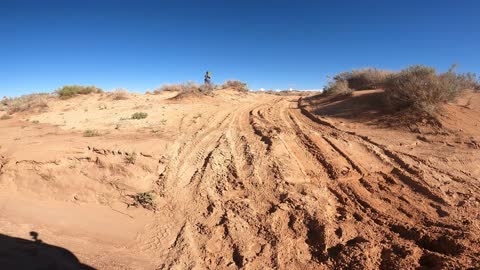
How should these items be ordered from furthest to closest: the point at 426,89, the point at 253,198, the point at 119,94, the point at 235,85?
1. the point at 235,85
2. the point at 119,94
3. the point at 426,89
4. the point at 253,198

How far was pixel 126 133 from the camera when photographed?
8.29 metres

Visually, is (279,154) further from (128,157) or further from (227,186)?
(128,157)

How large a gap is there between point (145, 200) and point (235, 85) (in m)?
18.8

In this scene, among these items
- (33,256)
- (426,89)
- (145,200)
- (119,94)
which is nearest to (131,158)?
(145,200)

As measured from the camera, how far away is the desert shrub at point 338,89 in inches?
545

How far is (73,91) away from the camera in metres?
20.2

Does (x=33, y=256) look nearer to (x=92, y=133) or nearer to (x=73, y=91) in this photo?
(x=92, y=133)

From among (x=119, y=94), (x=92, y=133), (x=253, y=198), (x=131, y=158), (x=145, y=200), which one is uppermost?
(x=119, y=94)

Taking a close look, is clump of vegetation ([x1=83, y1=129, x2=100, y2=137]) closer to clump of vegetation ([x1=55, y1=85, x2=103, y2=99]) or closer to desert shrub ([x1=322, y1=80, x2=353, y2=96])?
desert shrub ([x1=322, y1=80, x2=353, y2=96])

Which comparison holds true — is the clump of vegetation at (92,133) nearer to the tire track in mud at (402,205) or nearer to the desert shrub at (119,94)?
the tire track in mud at (402,205)

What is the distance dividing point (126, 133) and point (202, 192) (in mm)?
3857

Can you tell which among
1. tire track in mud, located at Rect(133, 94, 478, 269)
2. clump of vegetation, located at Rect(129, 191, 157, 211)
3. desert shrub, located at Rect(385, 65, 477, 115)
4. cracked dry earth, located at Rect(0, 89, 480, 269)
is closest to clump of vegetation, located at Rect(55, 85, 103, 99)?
cracked dry earth, located at Rect(0, 89, 480, 269)

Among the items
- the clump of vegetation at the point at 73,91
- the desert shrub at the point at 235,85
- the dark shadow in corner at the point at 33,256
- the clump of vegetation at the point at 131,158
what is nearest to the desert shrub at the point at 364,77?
the desert shrub at the point at 235,85

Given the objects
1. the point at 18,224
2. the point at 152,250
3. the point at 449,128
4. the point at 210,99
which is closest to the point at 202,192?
the point at 152,250
